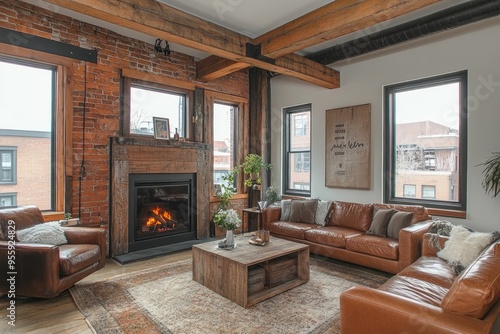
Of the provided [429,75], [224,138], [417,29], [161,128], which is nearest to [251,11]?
[417,29]

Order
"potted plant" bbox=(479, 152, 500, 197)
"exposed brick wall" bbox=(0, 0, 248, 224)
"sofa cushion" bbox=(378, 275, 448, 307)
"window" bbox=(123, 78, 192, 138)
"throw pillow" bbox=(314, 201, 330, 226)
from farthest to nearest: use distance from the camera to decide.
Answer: "throw pillow" bbox=(314, 201, 330, 226) < "window" bbox=(123, 78, 192, 138) < "exposed brick wall" bbox=(0, 0, 248, 224) < "potted plant" bbox=(479, 152, 500, 197) < "sofa cushion" bbox=(378, 275, 448, 307)

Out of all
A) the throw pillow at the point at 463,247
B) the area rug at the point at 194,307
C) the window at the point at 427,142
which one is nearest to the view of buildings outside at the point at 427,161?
the window at the point at 427,142

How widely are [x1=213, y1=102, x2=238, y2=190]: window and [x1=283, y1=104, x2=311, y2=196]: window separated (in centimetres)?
103

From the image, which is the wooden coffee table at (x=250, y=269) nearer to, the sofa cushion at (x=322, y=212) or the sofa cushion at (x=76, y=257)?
the sofa cushion at (x=76, y=257)

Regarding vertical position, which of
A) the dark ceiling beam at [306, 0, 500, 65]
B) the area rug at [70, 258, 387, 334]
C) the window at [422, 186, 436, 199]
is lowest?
the area rug at [70, 258, 387, 334]

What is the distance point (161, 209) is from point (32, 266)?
224 cm

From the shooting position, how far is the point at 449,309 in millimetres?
1512

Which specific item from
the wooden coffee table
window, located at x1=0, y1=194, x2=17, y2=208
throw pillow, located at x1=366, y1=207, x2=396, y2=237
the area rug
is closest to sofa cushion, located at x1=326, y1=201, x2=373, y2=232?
throw pillow, located at x1=366, y1=207, x2=396, y2=237

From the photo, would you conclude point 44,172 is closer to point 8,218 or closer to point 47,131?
point 47,131

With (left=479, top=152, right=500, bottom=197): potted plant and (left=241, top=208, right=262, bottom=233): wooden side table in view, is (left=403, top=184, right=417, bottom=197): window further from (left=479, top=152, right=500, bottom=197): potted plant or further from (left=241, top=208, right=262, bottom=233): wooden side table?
(left=241, top=208, right=262, bottom=233): wooden side table

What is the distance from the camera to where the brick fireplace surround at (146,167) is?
417 cm

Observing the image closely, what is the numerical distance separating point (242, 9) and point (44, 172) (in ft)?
10.6

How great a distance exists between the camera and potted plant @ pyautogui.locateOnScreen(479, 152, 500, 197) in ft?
10.7

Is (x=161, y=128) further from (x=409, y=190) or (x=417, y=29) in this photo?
(x=409, y=190)
